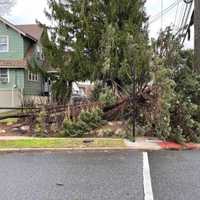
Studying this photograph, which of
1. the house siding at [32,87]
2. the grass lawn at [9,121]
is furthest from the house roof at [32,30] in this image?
the grass lawn at [9,121]

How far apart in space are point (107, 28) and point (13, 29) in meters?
11.7

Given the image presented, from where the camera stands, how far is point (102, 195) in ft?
19.8

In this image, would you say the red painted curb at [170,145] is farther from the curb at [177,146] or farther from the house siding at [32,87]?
the house siding at [32,87]

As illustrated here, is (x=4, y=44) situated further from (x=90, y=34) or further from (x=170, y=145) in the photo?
(x=170, y=145)

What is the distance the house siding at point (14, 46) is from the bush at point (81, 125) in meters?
16.3

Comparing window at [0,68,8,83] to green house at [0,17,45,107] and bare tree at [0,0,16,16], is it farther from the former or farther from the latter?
bare tree at [0,0,16,16]

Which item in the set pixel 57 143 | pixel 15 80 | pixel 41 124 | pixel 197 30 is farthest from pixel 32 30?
pixel 57 143

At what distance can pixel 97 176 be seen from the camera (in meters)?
7.42

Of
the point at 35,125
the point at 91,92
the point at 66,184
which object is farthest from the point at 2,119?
the point at 66,184

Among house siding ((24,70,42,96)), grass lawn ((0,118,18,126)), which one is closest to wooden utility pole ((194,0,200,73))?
grass lawn ((0,118,18,126))

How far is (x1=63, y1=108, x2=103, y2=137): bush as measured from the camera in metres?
13.6

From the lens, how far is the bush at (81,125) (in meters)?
13.6

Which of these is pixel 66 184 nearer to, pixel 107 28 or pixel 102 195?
pixel 102 195

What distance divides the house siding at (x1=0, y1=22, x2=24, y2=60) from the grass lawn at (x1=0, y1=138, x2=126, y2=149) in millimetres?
17415
